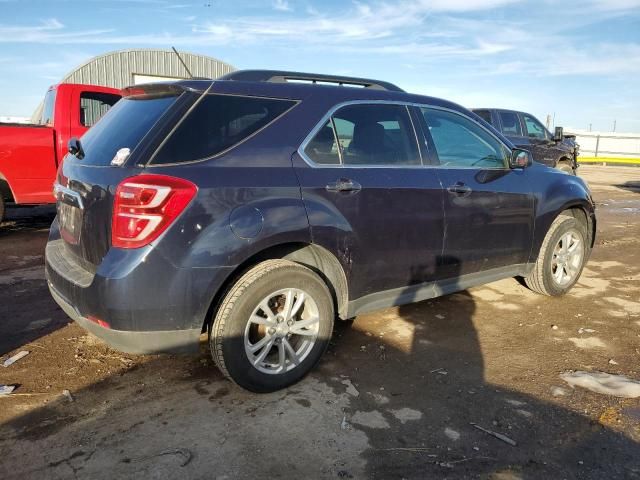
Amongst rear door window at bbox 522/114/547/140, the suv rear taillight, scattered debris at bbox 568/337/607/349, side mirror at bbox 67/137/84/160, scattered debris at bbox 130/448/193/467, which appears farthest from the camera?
rear door window at bbox 522/114/547/140

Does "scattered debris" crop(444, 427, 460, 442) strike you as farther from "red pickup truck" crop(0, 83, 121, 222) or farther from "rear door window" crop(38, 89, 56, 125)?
"rear door window" crop(38, 89, 56, 125)

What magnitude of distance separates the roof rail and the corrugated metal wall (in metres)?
18.0

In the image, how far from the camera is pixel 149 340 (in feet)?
8.70

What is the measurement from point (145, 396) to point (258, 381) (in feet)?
2.20

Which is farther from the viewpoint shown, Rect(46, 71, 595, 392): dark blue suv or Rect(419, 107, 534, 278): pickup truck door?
Rect(419, 107, 534, 278): pickup truck door

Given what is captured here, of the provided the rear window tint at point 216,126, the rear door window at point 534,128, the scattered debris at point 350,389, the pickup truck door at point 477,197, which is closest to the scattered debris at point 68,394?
the rear window tint at point 216,126

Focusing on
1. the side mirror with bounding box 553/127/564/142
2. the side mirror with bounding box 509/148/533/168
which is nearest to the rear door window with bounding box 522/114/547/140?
the side mirror with bounding box 553/127/564/142

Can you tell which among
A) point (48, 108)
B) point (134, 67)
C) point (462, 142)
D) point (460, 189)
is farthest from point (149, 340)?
point (134, 67)

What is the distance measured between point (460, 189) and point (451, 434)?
1.79m

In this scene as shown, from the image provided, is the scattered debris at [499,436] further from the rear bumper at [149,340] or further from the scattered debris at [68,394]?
the scattered debris at [68,394]

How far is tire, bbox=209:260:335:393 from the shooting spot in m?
2.79

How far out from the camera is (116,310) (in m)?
2.56

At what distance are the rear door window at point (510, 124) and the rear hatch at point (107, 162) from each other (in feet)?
35.6

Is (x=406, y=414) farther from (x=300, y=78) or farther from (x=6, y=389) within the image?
(x=6, y=389)
